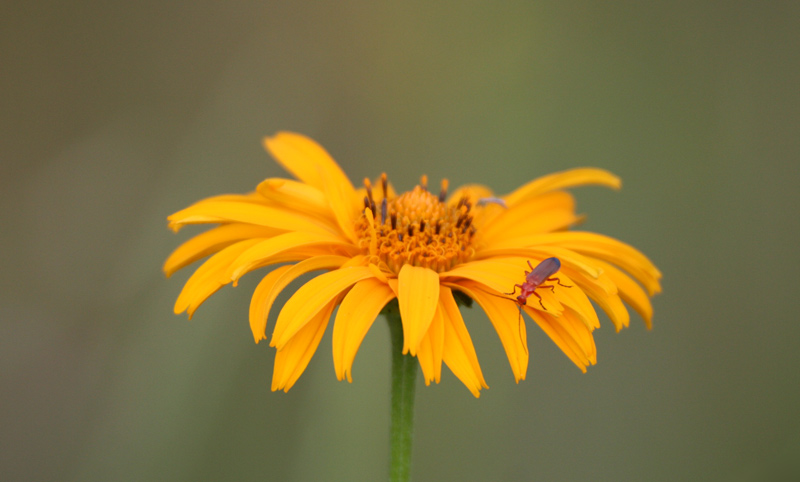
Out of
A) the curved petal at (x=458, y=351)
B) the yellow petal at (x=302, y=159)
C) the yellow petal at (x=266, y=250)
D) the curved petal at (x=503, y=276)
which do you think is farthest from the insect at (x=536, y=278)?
the yellow petal at (x=302, y=159)

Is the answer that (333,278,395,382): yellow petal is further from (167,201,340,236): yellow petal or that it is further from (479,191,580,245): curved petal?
(479,191,580,245): curved petal

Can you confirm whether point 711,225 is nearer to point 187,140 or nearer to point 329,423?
point 329,423

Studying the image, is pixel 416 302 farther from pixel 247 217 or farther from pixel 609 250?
pixel 609 250

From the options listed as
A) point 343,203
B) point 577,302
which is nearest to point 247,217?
point 343,203

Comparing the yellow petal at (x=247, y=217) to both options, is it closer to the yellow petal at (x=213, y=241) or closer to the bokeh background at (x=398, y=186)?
the yellow petal at (x=213, y=241)

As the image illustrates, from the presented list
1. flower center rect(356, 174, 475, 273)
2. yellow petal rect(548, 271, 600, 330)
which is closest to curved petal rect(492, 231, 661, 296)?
flower center rect(356, 174, 475, 273)

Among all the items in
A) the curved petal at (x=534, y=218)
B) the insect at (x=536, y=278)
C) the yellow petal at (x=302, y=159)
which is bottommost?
the insect at (x=536, y=278)
